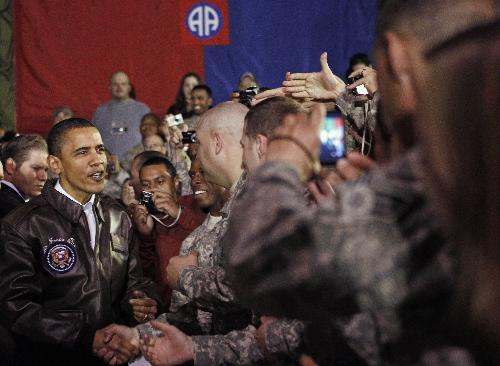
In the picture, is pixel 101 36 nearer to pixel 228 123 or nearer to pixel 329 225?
pixel 228 123

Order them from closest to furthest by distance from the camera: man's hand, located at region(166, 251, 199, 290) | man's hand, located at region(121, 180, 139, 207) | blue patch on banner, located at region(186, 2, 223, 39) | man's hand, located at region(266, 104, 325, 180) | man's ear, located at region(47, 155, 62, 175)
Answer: man's hand, located at region(266, 104, 325, 180) → man's hand, located at region(166, 251, 199, 290) → man's ear, located at region(47, 155, 62, 175) → man's hand, located at region(121, 180, 139, 207) → blue patch on banner, located at region(186, 2, 223, 39)

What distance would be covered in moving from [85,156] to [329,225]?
10.4 ft

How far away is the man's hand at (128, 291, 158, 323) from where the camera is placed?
4.20 m

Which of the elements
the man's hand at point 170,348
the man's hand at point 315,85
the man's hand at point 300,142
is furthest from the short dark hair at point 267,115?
the man's hand at point 300,142

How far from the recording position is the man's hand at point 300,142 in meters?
1.56

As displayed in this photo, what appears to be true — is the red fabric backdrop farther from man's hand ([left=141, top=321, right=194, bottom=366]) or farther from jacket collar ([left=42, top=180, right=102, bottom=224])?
man's hand ([left=141, top=321, right=194, bottom=366])

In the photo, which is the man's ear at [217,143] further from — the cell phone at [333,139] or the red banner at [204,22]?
the red banner at [204,22]

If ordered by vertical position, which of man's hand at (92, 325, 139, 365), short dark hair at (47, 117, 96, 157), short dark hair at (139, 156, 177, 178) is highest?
short dark hair at (47, 117, 96, 157)

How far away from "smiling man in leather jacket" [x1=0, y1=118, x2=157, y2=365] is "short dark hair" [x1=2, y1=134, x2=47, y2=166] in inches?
56.2

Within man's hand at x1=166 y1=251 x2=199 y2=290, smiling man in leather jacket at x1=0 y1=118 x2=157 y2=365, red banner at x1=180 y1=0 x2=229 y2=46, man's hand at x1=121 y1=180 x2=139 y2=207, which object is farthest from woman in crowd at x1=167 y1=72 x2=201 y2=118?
man's hand at x1=166 y1=251 x2=199 y2=290

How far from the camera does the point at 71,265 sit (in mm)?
4004

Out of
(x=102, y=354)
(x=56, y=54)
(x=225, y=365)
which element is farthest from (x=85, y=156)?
(x=56, y=54)

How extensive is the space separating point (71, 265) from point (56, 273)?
0.08 metres

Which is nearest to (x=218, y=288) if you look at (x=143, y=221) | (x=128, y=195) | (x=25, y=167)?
(x=143, y=221)
